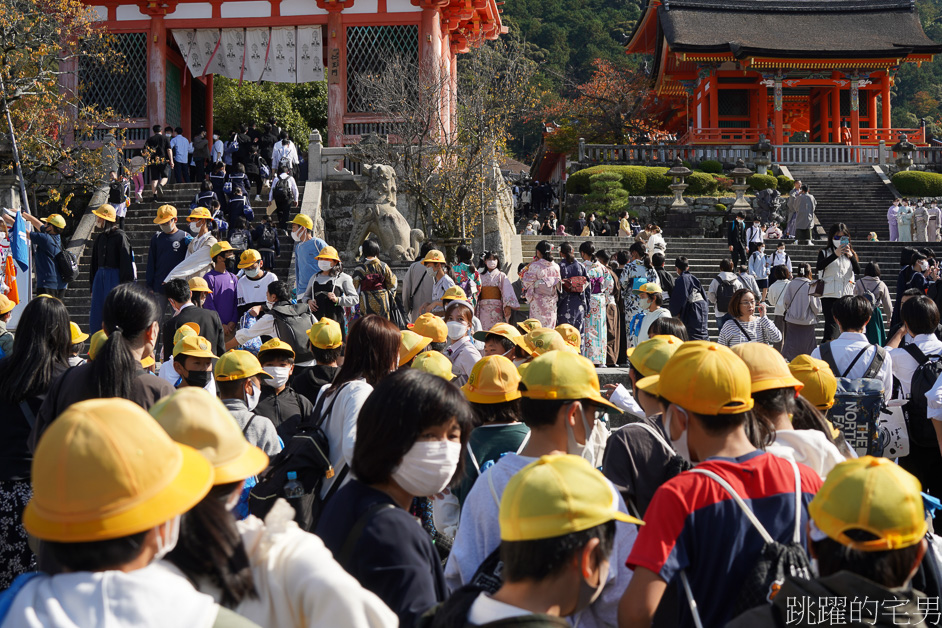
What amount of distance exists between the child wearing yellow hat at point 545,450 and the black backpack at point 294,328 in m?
3.94

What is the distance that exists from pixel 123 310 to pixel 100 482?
2.48 meters

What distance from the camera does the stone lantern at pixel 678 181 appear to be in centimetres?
2480

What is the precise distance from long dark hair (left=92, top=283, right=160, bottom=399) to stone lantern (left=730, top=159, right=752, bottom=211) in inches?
852

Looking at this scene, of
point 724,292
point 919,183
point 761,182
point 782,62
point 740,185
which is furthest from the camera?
point 782,62

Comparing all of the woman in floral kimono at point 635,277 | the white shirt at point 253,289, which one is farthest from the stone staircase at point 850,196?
the white shirt at point 253,289

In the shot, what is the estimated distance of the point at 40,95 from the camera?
15273 mm

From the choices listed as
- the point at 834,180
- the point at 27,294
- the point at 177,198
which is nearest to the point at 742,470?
the point at 27,294

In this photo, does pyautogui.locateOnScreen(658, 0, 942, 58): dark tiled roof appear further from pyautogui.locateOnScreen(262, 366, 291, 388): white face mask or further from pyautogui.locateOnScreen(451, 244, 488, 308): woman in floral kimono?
pyautogui.locateOnScreen(262, 366, 291, 388): white face mask

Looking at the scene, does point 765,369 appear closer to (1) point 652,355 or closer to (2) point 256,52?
(1) point 652,355

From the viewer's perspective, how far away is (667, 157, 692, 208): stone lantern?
24.8m

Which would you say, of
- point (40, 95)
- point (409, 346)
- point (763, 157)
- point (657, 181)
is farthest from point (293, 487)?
point (763, 157)

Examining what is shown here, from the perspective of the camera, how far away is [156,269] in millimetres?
9156

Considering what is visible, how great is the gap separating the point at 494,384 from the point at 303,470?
0.81 m

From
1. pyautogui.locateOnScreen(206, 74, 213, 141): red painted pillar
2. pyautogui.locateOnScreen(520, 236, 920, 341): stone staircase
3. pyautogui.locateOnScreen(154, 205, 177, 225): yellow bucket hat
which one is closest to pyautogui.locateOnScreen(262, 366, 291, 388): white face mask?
pyautogui.locateOnScreen(154, 205, 177, 225): yellow bucket hat
